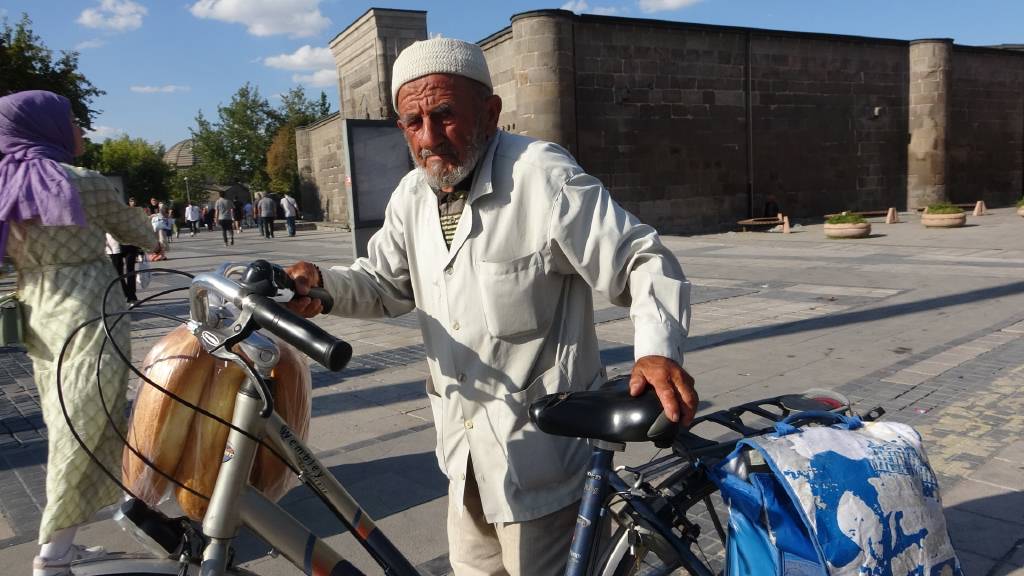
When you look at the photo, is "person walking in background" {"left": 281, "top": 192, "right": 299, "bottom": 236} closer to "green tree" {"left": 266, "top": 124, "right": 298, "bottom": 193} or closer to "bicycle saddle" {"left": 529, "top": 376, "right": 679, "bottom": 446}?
"bicycle saddle" {"left": 529, "top": 376, "right": 679, "bottom": 446}

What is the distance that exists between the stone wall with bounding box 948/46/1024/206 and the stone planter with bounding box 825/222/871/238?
11758 mm

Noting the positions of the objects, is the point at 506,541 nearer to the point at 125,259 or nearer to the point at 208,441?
the point at 208,441

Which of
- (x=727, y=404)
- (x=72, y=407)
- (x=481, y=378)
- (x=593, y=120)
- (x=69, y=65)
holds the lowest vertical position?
(x=727, y=404)

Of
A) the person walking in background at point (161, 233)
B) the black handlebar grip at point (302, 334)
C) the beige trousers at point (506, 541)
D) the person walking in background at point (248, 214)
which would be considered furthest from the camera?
the person walking in background at point (248, 214)

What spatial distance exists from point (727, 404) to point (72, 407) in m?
3.80

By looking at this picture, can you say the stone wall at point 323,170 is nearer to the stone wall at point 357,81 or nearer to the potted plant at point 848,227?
the stone wall at point 357,81

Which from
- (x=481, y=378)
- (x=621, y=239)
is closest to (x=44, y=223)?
(x=481, y=378)

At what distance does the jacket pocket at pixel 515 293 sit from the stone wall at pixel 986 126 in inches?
1089

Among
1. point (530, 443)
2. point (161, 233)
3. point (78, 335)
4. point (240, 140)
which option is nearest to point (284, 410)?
point (530, 443)

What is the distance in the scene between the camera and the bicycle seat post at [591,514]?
1699mm

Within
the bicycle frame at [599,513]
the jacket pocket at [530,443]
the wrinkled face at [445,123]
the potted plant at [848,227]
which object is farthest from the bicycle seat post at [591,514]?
the potted plant at [848,227]

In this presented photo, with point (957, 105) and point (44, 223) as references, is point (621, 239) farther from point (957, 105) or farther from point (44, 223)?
point (957, 105)

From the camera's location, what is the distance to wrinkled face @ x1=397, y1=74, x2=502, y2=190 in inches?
75.0

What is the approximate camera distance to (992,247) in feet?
43.3
